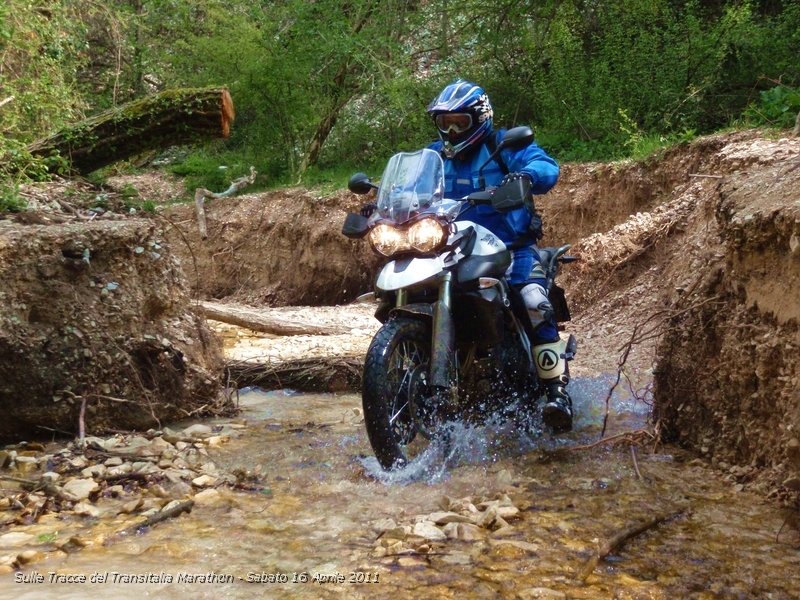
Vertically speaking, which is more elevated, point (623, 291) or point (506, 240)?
point (506, 240)

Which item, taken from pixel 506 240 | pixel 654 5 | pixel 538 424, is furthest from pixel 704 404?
pixel 654 5

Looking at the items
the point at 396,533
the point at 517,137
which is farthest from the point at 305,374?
the point at 396,533

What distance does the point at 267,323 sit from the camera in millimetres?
9883

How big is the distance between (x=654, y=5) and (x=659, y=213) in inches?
165

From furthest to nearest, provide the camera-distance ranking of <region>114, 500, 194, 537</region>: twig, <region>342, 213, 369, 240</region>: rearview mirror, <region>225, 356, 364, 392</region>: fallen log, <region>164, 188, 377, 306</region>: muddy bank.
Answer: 1. <region>164, 188, 377, 306</region>: muddy bank
2. <region>225, 356, 364, 392</region>: fallen log
3. <region>342, 213, 369, 240</region>: rearview mirror
4. <region>114, 500, 194, 537</region>: twig

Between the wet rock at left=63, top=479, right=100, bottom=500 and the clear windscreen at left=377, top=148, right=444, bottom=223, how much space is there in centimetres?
190

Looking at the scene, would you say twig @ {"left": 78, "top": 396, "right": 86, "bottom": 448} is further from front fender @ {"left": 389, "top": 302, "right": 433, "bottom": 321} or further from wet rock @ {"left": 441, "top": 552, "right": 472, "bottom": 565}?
wet rock @ {"left": 441, "top": 552, "right": 472, "bottom": 565}

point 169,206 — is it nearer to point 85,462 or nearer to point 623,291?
point 623,291

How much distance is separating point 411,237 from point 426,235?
79mm

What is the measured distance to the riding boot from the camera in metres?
4.35

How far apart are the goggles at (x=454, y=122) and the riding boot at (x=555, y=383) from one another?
4.32 feet

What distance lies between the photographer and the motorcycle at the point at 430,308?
149 inches

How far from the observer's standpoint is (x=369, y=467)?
4074 mm

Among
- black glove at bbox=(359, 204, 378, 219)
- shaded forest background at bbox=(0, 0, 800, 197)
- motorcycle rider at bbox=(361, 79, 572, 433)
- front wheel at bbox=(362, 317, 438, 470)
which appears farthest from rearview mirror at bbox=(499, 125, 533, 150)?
shaded forest background at bbox=(0, 0, 800, 197)
